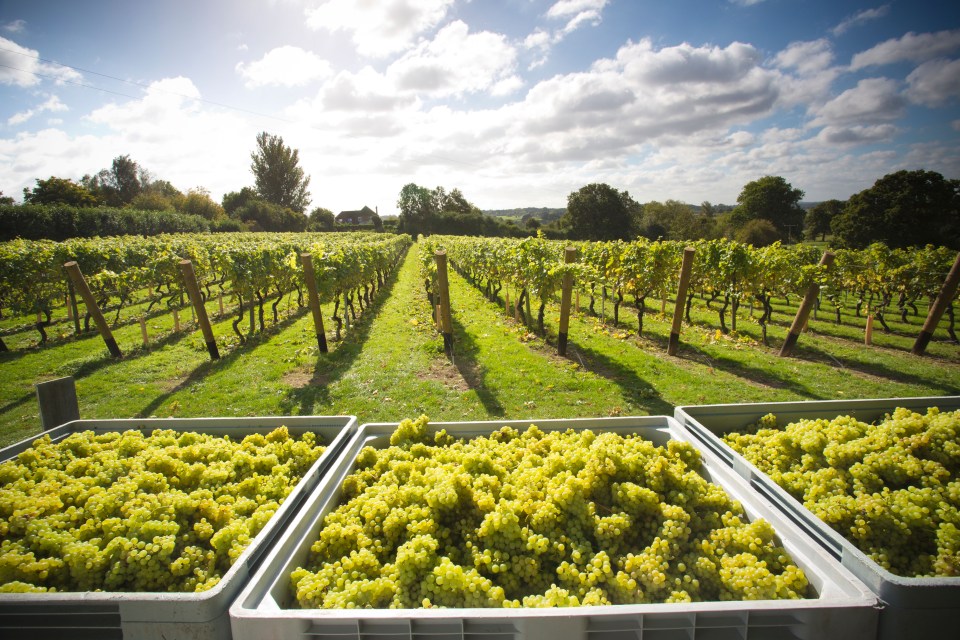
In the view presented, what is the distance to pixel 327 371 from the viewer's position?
891cm

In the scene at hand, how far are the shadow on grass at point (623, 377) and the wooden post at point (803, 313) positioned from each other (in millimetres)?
4207

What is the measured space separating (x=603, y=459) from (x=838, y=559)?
121 cm

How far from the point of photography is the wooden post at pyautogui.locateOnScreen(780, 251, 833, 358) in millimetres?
9000

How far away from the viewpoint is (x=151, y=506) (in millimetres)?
2502

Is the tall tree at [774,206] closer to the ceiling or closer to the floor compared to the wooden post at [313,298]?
closer to the ceiling

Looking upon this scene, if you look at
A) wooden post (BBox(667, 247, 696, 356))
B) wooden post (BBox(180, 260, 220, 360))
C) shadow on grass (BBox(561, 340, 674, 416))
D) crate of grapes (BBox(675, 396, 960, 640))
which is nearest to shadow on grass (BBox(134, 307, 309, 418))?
wooden post (BBox(180, 260, 220, 360))

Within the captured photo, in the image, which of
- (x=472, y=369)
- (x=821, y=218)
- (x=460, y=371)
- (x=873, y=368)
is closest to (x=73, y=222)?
(x=460, y=371)

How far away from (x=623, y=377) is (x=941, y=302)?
7.46 metres

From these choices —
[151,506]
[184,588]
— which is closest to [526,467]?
[184,588]

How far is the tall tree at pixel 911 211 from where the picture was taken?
38594 millimetres

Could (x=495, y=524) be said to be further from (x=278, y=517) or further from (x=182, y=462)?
(x=182, y=462)

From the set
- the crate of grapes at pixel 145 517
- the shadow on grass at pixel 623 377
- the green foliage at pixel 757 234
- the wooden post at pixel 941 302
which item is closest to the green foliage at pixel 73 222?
the crate of grapes at pixel 145 517

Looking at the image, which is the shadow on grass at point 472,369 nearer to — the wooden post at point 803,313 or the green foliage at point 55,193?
the wooden post at point 803,313

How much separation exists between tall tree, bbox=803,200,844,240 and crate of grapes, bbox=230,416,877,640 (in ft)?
269
